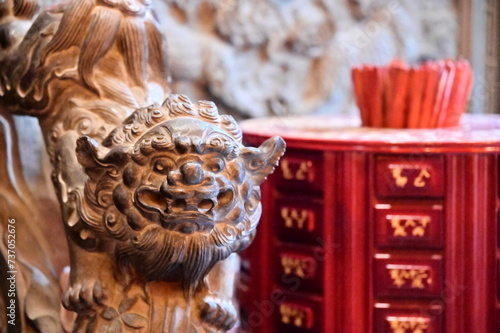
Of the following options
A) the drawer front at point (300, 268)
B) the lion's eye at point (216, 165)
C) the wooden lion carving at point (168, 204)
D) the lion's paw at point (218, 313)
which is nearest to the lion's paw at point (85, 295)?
the wooden lion carving at point (168, 204)

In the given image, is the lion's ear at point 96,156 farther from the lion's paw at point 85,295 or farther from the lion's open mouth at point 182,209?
the lion's paw at point 85,295

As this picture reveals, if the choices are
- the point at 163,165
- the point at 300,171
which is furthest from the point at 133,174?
the point at 300,171

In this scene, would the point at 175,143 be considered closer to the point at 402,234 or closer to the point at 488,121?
the point at 402,234

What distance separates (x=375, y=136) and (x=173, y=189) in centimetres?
65

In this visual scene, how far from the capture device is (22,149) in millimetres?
1541

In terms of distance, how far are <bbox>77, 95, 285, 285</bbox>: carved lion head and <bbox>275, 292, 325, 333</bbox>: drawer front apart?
1.61 ft

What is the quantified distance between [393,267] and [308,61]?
0.95m

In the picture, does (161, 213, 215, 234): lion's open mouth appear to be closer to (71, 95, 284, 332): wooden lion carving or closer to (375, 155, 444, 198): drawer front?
(71, 95, 284, 332): wooden lion carving

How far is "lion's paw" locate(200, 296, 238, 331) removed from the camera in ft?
3.80

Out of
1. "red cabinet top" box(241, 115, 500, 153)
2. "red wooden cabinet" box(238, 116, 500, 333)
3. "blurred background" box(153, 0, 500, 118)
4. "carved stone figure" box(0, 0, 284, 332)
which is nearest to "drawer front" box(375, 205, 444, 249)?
"red wooden cabinet" box(238, 116, 500, 333)

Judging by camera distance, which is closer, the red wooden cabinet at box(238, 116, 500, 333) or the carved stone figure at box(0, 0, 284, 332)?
the carved stone figure at box(0, 0, 284, 332)

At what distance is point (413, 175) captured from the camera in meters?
1.51

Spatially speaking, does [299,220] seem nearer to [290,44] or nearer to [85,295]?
[85,295]

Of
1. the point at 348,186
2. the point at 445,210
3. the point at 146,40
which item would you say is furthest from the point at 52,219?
the point at 445,210
